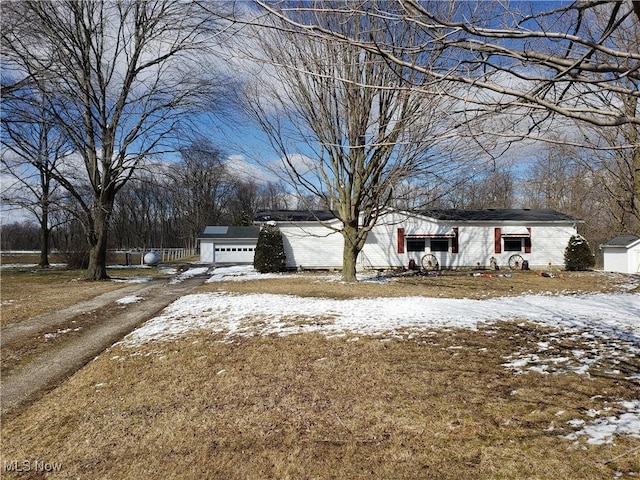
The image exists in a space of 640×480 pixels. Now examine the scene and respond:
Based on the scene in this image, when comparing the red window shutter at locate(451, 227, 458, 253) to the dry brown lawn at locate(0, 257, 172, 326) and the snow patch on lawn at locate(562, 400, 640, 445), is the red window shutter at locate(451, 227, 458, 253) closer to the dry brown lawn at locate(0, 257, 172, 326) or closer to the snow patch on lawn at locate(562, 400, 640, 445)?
the dry brown lawn at locate(0, 257, 172, 326)

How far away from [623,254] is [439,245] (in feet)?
32.5

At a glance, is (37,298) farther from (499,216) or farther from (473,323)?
(499,216)

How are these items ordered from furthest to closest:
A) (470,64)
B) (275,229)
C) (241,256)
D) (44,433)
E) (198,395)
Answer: (241,256) < (275,229) < (198,395) < (44,433) < (470,64)

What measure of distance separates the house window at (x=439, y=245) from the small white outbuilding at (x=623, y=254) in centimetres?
900

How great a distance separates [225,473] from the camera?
109 inches

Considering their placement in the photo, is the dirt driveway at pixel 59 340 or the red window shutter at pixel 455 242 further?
the red window shutter at pixel 455 242

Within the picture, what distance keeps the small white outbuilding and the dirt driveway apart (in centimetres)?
2320

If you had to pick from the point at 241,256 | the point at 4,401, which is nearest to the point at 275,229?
the point at 241,256

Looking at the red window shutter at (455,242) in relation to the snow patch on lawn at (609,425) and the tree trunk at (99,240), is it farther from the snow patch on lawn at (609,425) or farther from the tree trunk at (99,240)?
the snow patch on lawn at (609,425)

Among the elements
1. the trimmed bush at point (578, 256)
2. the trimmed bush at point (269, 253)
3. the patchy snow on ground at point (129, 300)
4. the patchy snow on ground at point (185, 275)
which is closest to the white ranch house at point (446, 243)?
the trimmed bush at point (578, 256)

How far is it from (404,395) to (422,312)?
3773 millimetres

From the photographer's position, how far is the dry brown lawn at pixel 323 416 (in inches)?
108

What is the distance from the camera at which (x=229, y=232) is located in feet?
105

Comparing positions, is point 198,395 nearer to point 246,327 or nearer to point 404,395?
Answer: point 404,395
